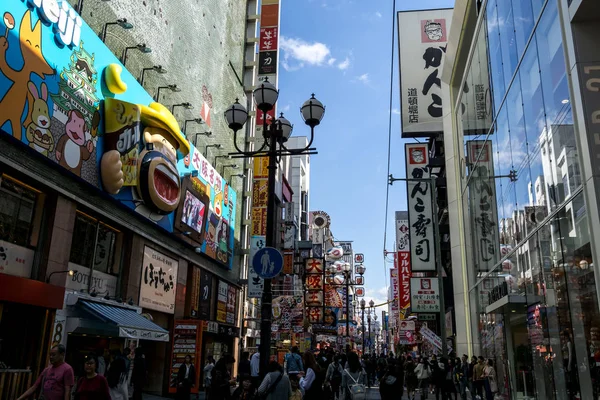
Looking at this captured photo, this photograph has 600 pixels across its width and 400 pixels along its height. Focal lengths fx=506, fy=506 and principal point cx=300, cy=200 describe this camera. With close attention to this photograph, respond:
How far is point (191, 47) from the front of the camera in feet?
87.1

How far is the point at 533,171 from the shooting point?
1246 centimetres

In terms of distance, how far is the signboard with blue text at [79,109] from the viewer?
41.3 ft

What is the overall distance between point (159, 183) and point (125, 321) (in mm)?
6309

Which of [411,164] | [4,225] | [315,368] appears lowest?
[315,368]

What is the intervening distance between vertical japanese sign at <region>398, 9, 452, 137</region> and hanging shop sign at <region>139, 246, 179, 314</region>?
16535 mm

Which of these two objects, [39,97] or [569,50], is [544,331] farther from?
[39,97]

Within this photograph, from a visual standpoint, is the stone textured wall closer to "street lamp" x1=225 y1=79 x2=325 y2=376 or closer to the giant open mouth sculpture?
the giant open mouth sculpture

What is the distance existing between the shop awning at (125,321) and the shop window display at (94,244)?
1.58 metres

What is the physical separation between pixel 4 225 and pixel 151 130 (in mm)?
8058

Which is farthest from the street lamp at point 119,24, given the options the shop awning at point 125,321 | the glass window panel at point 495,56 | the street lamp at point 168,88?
the glass window panel at point 495,56

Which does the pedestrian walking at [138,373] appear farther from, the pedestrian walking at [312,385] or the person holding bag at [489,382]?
the person holding bag at [489,382]

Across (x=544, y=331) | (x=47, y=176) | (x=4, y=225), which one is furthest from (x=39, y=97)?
(x=544, y=331)

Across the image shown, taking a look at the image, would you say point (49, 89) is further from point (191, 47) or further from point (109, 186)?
point (191, 47)

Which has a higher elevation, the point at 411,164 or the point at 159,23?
the point at 159,23
